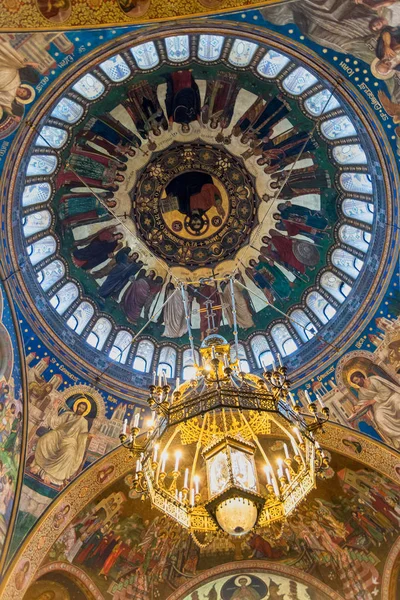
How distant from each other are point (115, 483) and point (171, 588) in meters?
3.55

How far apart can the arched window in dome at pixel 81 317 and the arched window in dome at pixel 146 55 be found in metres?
6.15

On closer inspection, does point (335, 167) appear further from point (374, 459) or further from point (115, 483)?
point (115, 483)

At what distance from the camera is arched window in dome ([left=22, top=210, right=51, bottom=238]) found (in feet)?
44.3

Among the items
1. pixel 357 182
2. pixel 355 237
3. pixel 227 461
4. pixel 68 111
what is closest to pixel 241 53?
pixel 68 111

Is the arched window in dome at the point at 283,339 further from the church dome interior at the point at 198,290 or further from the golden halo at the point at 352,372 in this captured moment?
the golden halo at the point at 352,372

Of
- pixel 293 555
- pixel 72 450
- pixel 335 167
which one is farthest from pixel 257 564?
pixel 335 167

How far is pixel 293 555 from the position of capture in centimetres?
1533

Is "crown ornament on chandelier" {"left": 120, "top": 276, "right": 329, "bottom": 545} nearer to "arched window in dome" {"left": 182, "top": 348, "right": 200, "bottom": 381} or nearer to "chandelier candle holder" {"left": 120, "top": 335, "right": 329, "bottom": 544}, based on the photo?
"chandelier candle holder" {"left": 120, "top": 335, "right": 329, "bottom": 544}

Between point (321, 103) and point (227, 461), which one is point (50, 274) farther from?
point (321, 103)

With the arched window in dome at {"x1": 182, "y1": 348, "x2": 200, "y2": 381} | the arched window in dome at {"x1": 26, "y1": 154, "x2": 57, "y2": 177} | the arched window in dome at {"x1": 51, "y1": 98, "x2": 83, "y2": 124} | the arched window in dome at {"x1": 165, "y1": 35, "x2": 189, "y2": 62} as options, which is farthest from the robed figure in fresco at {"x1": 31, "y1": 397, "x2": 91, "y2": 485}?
the arched window in dome at {"x1": 165, "y1": 35, "x2": 189, "y2": 62}

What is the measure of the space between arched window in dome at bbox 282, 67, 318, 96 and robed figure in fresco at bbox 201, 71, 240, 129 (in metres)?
1.18

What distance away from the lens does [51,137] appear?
12750 millimetres

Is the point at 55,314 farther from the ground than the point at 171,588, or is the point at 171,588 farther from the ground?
the point at 55,314

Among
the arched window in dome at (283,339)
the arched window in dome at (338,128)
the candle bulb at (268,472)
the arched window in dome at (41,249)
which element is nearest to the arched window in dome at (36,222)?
the arched window in dome at (41,249)
